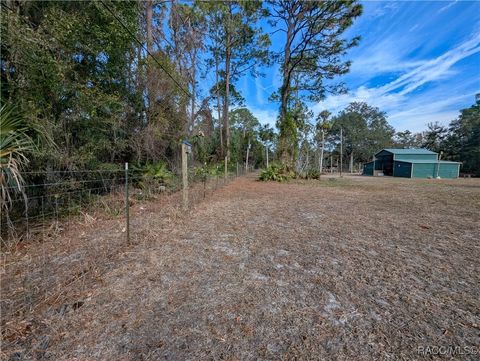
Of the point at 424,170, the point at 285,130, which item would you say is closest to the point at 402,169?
the point at 424,170

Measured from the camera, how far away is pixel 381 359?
4.35 feet

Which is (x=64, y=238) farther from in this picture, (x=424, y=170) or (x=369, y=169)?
(x=369, y=169)

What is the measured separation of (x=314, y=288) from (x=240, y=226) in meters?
2.17

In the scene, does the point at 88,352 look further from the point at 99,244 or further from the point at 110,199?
the point at 110,199

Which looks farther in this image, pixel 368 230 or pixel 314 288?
pixel 368 230

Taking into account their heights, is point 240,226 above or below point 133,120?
below

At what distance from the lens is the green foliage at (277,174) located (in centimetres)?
1319

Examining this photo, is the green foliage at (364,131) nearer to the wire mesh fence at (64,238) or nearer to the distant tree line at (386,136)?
the distant tree line at (386,136)

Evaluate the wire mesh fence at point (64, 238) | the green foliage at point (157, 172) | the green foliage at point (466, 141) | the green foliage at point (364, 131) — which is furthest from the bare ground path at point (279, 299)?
the green foliage at point (364, 131)

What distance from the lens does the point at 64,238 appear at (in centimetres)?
365

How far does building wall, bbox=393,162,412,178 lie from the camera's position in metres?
22.9

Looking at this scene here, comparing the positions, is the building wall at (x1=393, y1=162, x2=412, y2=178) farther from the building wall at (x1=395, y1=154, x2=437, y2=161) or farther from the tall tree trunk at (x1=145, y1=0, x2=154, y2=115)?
the tall tree trunk at (x1=145, y1=0, x2=154, y2=115)

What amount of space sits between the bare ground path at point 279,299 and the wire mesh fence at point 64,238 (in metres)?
0.18

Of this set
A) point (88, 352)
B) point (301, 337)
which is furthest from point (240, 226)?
point (88, 352)
